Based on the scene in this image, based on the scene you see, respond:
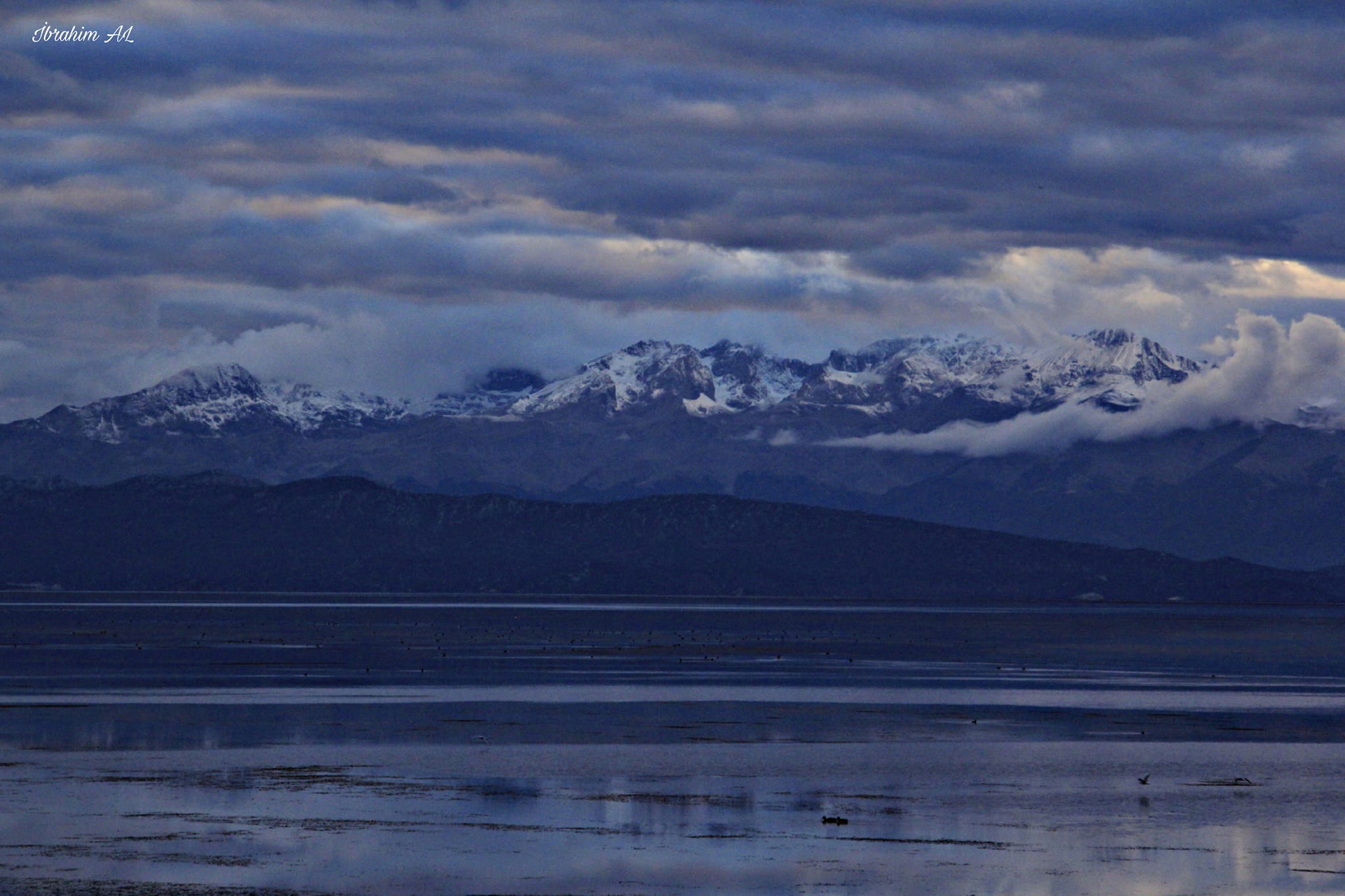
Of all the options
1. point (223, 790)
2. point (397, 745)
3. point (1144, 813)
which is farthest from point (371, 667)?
point (1144, 813)

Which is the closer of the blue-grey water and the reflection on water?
the reflection on water

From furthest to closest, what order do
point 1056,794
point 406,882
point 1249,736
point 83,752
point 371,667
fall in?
point 371,667
point 1249,736
point 83,752
point 1056,794
point 406,882

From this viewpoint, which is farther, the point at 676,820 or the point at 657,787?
the point at 657,787

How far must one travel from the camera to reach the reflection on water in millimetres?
49219

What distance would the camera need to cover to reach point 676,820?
194 feet

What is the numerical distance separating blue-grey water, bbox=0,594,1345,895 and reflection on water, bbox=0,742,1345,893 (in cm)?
17

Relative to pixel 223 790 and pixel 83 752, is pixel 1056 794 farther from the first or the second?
pixel 83 752

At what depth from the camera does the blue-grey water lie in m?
49.8

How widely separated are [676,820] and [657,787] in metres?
8.16

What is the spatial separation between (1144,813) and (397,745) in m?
33.0

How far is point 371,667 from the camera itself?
479 ft

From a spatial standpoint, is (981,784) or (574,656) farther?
(574,656)

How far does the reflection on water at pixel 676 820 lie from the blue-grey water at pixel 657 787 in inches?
6.5

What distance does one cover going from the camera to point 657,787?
2650 inches
